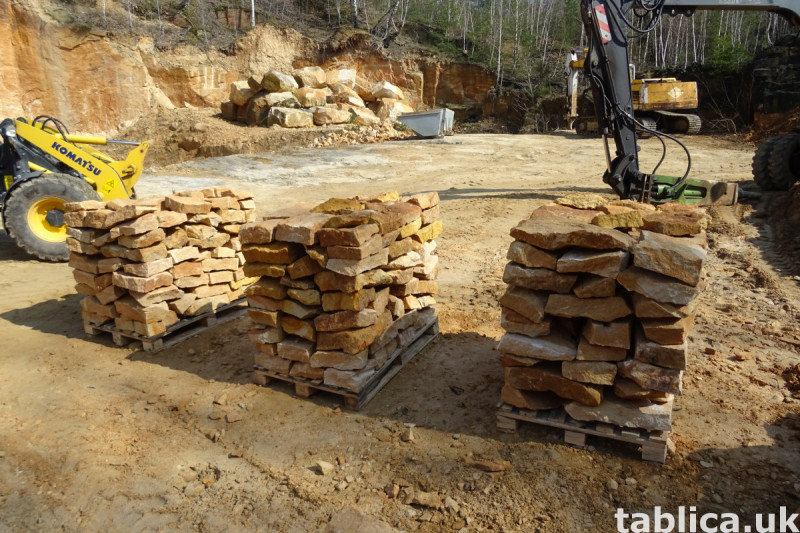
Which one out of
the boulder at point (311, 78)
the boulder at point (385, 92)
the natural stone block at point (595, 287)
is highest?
the boulder at point (311, 78)

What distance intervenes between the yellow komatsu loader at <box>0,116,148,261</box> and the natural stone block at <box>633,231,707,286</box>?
8.76 metres

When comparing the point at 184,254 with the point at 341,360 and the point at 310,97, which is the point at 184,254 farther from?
the point at 310,97

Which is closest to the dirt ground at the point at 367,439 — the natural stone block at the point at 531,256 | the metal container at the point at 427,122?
the natural stone block at the point at 531,256

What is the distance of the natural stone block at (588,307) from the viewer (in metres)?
3.35

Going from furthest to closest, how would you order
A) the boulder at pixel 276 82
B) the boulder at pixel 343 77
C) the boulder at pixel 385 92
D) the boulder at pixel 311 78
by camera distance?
the boulder at pixel 343 77 < the boulder at pixel 385 92 < the boulder at pixel 311 78 < the boulder at pixel 276 82

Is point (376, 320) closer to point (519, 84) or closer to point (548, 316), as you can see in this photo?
point (548, 316)

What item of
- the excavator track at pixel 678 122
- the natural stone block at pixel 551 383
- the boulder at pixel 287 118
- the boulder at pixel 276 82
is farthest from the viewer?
the boulder at pixel 276 82

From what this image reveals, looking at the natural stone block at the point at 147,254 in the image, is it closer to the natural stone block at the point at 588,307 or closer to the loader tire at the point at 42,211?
the natural stone block at the point at 588,307

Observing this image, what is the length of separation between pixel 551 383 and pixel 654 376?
65 cm

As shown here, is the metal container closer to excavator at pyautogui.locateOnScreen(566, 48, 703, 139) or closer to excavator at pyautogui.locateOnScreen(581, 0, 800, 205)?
excavator at pyautogui.locateOnScreen(566, 48, 703, 139)

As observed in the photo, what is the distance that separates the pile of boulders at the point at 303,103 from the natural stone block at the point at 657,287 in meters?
20.1

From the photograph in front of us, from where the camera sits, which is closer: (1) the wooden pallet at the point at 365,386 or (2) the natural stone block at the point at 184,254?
(1) the wooden pallet at the point at 365,386

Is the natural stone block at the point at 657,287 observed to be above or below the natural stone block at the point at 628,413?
above

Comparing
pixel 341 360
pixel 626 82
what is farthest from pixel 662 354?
pixel 626 82
